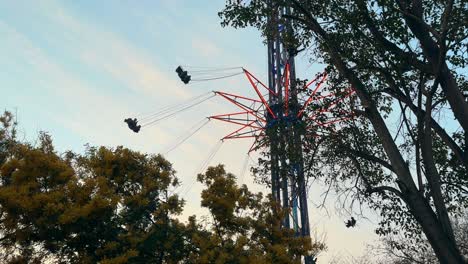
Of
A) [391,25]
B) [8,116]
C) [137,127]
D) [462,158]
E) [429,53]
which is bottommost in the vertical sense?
[462,158]

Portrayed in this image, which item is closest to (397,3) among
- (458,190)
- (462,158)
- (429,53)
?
(429,53)

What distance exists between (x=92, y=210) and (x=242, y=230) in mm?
3198

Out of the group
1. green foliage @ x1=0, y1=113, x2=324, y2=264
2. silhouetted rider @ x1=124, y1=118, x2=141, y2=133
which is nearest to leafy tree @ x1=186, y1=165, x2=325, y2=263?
green foliage @ x1=0, y1=113, x2=324, y2=264

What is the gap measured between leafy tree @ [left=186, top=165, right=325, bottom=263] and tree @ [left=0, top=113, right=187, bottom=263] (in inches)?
28.5

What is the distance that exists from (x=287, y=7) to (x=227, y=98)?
9246 millimetres

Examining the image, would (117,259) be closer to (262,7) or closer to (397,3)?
(262,7)

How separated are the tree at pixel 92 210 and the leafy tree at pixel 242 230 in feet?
2.38

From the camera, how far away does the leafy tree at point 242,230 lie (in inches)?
402

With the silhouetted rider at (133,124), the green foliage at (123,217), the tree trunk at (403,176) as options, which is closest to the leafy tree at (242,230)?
the green foliage at (123,217)

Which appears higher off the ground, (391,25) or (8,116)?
(8,116)

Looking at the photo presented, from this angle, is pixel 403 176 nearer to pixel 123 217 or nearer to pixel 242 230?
pixel 242 230

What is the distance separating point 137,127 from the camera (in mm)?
20375

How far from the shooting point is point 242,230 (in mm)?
10945

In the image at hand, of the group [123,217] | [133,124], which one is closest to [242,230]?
[123,217]
